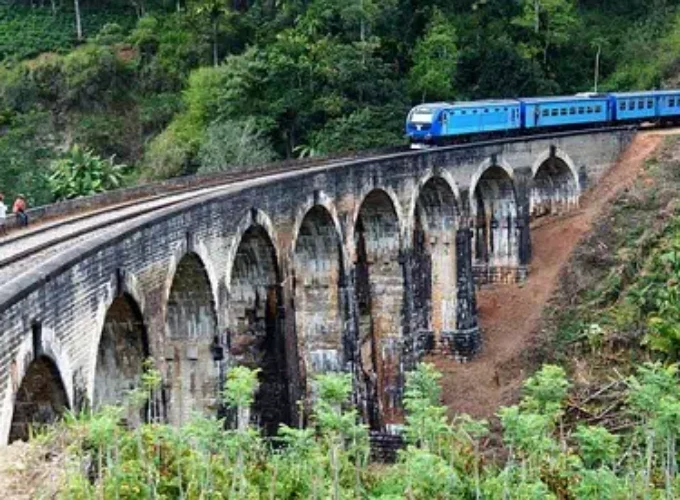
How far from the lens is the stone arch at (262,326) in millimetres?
23703

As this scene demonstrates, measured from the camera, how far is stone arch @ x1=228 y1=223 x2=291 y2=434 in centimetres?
2370

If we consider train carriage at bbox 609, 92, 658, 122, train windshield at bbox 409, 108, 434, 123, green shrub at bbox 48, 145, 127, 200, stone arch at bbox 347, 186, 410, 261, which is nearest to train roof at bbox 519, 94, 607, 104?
train carriage at bbox 609, 92, 658, 122

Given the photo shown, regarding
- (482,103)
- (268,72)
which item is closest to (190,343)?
(482,103)

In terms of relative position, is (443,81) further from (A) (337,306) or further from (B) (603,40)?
(A) (337,306)

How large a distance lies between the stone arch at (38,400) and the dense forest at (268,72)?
33153 mm

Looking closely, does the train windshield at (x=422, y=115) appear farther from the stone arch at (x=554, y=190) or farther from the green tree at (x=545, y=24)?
the green tree at (x=545, y=24)

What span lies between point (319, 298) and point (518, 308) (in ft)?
37.2

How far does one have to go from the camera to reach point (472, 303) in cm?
3572

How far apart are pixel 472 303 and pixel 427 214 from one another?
10.6ft

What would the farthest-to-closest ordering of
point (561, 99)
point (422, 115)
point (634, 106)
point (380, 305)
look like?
point (634, 106) → point (561, 99) → point (422, 115) → point (380, 305)

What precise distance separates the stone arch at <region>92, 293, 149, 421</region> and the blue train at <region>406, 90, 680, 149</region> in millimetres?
19572

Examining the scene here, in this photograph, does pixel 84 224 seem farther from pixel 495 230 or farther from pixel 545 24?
pixel 545 24

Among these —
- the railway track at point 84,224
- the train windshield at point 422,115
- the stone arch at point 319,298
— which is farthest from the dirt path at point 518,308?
the railway track at point 84,224

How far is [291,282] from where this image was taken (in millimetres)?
24312
